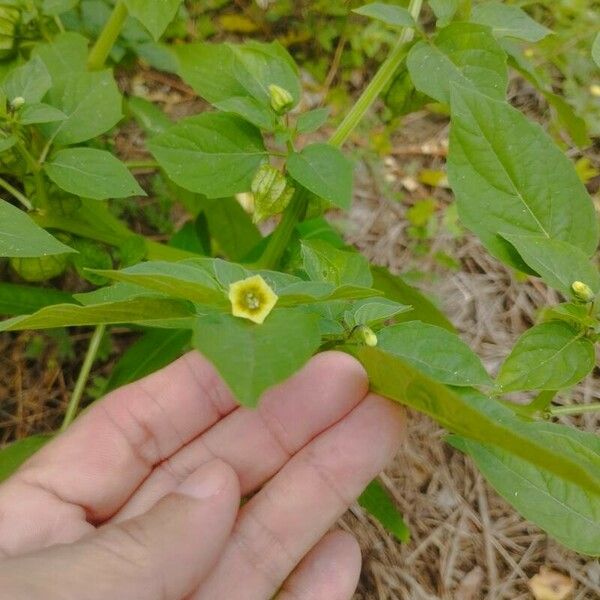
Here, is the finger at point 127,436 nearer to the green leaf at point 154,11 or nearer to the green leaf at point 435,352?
the green leaf at point 435,352

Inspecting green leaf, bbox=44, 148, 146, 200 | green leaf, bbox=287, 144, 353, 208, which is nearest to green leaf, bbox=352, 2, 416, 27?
green leaf, bbox=287, 144, 353, 208

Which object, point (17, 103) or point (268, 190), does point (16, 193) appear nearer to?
point (17, 103)

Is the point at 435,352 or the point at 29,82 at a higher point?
the point at 29,82

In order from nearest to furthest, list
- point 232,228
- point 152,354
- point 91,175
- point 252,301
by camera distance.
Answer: point 252,301, point 91,175, point 152,354, point 232,228

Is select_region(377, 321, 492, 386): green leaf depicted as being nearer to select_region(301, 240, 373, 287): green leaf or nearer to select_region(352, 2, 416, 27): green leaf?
select_region(301, 240, 373, 287): green leaf

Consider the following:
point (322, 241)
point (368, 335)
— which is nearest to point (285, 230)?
point (322, 241)

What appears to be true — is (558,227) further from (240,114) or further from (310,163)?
(240,114)

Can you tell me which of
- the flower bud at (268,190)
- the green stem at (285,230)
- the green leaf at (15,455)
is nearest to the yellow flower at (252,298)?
the flower bud at (268,190)
